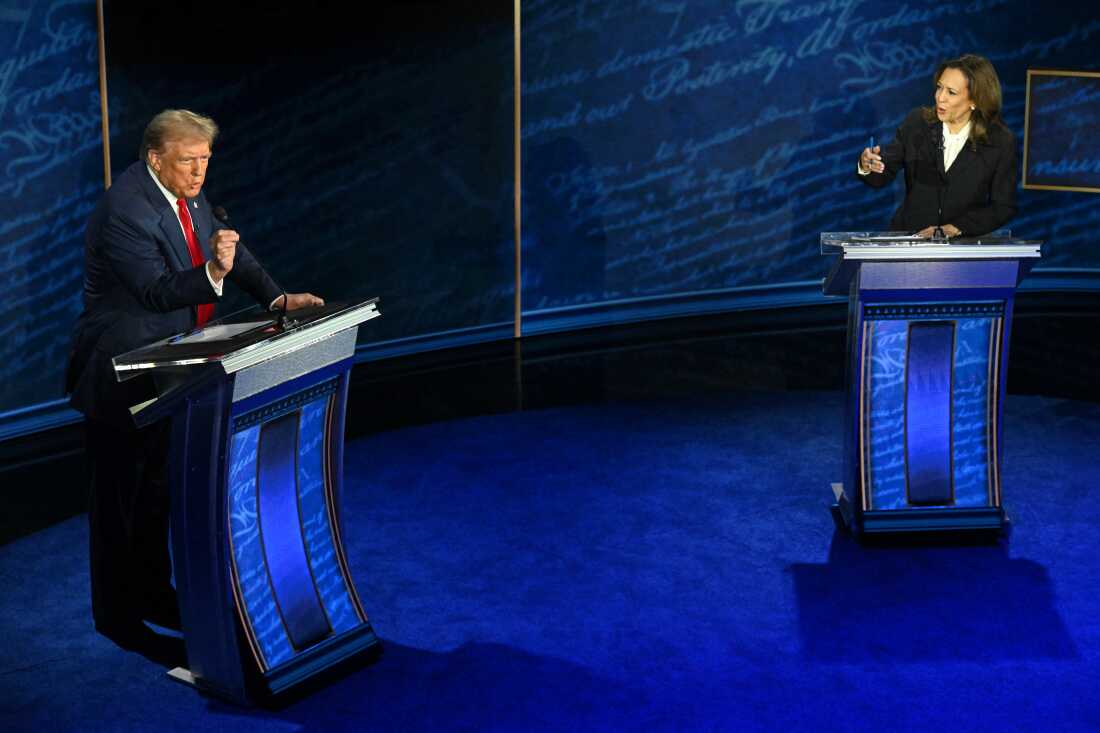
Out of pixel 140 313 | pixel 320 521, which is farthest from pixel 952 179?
pixel 140 313

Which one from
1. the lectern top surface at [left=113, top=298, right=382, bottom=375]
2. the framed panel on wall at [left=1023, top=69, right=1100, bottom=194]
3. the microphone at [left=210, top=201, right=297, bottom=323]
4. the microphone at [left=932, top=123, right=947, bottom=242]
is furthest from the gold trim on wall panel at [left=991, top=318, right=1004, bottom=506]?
the framed panel on wall at [left=1023, top=69, right=1100, bottom=194]

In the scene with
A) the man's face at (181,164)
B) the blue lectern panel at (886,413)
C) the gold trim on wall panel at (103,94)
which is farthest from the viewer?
the gold trim on wall panel at (103,94)

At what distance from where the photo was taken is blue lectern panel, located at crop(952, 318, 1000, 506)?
443 cm

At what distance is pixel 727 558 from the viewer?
4551 millimetres

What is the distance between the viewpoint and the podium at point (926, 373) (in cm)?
431

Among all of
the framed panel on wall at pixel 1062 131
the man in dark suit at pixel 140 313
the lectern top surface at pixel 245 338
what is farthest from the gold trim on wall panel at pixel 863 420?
the framed panel on wall at pixel 1062 131

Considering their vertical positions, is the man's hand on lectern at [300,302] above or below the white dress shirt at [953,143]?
below

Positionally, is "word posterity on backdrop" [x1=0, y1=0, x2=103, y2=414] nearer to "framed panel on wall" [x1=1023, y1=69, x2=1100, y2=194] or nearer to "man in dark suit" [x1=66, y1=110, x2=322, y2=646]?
"man in dark suit" [x1=66, y1=110, x2=322, y2=646]

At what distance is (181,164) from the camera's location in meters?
3.54

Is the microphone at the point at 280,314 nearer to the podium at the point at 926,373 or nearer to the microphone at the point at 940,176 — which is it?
the podium at the point at 926,373

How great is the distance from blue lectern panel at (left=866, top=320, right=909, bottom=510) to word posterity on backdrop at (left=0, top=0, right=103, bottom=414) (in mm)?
3453

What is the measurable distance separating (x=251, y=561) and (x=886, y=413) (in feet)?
7.02

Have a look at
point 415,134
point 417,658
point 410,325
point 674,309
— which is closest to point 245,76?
point 415,134

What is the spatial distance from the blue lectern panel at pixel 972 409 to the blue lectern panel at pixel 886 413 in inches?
7.1
